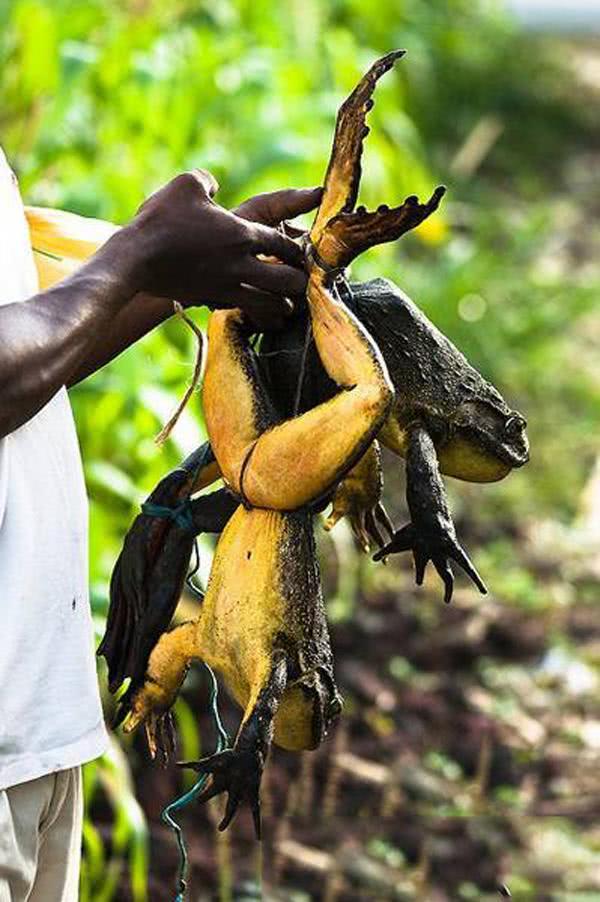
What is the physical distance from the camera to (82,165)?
436 cm

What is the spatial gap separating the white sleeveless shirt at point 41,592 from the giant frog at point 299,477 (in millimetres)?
76

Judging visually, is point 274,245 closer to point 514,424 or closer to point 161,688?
point 514,424

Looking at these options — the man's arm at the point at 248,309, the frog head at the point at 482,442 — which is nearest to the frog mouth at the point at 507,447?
the frog head at the point at 482,442

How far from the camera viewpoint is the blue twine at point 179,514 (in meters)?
1.88

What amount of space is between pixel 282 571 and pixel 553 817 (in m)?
2.50

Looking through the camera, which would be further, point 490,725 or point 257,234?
point 490,725

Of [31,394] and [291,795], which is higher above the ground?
[31,394]

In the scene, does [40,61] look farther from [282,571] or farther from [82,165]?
[282,571]

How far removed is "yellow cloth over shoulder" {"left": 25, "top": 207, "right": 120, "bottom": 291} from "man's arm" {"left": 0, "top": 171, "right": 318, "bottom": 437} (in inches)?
12.9

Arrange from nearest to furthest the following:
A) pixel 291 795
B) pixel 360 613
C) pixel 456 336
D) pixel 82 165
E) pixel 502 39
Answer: pixel 291 795 < pixel 82 165 < pixel 360 613 < pixel 456 336 < pixel 502 39

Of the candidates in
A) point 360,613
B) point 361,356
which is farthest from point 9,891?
point 360,613

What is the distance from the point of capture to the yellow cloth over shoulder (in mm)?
1991

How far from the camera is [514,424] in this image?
180 cm

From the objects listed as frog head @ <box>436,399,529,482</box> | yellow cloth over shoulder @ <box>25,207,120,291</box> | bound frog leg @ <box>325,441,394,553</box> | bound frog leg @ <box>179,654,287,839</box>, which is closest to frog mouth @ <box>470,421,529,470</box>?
frog head @ <box>436,399,529,482</box>
